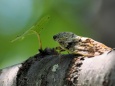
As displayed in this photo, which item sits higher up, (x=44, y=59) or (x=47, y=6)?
(x=47, y=6)

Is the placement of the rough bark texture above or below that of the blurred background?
below

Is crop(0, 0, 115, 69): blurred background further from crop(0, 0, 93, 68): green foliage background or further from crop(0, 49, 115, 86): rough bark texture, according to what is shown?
crop(0, 49, 115, 86): rough bark texture

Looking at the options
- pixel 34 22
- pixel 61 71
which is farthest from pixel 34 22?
pixel 61 71

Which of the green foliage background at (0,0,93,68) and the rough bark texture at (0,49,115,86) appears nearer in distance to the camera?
the rough bark texture at (0,49,115,86)

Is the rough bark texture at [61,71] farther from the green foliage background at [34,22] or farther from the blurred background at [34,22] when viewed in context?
the green foliage background at [34,22]

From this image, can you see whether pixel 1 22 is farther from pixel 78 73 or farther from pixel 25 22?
pixel 78 73

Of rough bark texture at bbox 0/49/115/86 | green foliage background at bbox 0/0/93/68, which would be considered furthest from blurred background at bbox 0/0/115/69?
rough bark texture at bbox 0/49/115/86

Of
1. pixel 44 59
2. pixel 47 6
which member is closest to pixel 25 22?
pixel 47 6
